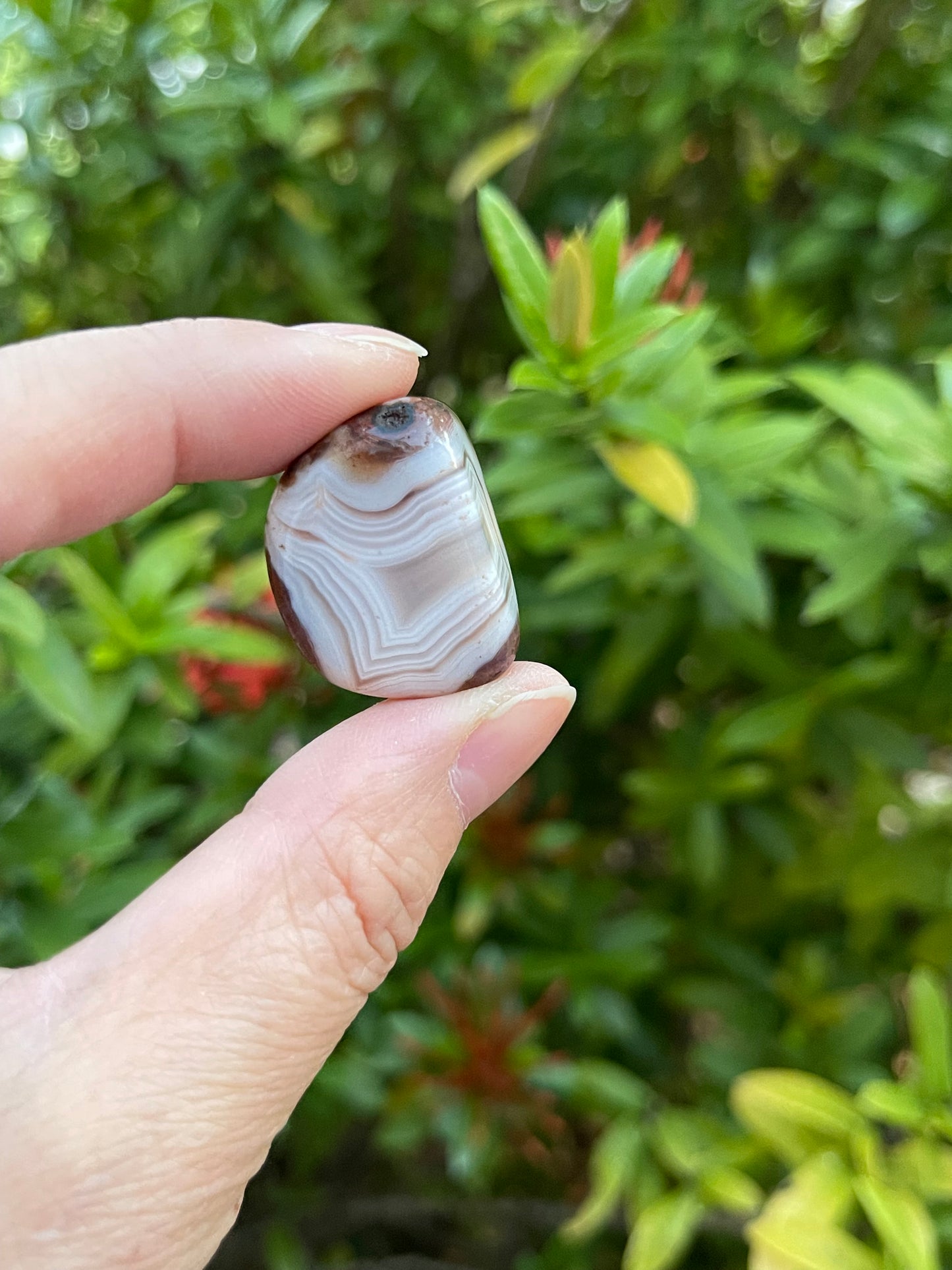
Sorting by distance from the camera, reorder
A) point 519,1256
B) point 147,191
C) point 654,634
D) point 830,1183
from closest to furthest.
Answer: point 830,1183, point 654,634, point 147,191, point 519,1256

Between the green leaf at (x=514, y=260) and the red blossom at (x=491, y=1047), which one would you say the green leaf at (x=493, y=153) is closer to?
the green leaf at (x=514, y=260)

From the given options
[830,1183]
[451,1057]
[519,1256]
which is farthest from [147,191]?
[519,1256]

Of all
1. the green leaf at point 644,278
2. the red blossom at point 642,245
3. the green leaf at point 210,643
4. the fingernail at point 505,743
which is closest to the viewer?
the fingernail at point 505,743

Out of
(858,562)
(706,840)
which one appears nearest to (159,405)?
(858,562)

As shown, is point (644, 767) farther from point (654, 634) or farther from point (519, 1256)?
point (519, 1256)

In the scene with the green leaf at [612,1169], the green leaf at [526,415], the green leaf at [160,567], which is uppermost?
the green leaf at [526,415]

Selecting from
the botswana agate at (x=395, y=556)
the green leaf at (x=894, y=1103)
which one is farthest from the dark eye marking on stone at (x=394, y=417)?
the green leaf at (x=894, y=1103)

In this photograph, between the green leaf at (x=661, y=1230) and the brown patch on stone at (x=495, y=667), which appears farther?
the green leaf at (x=661, y=1230)
